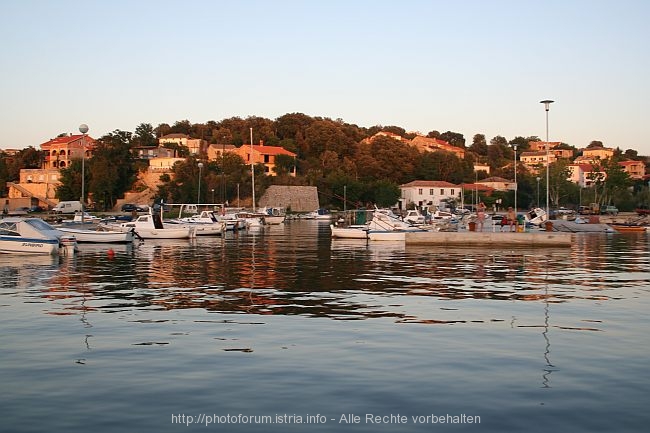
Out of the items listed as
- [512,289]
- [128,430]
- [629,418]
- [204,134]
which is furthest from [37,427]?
[204,134]

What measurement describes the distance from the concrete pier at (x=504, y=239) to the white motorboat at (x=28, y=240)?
1921 cm

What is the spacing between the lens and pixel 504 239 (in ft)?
132

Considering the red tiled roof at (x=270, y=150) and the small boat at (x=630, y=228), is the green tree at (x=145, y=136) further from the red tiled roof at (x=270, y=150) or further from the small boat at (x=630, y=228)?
the small boat at (x=630, y=228)

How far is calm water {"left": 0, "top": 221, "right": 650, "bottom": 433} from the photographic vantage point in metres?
8.67

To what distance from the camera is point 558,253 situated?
36.4m

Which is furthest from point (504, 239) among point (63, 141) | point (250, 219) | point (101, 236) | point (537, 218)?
point (63, 141)

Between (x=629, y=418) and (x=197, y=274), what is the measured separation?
61.5 ft

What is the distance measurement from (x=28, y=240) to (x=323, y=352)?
80.7ft

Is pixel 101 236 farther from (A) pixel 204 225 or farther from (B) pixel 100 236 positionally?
(A) pixel 204 225

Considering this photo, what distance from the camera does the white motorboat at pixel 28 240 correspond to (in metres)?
32.9

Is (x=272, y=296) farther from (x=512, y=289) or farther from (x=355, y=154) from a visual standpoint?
(x=355, y=154)

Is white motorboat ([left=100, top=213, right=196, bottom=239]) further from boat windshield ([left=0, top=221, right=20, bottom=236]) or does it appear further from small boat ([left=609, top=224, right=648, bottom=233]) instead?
small boat ([left=609, top=224, right=648, bottom=233])

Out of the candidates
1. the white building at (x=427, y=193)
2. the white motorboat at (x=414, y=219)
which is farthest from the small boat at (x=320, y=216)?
the white motorboat at (x=414, y=219)

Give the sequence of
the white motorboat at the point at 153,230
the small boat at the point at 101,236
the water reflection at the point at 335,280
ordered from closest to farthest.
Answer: the water reflection at the point at 335,280, the small boat at the point at 101,236, the white motorboat at the point at 153,230
